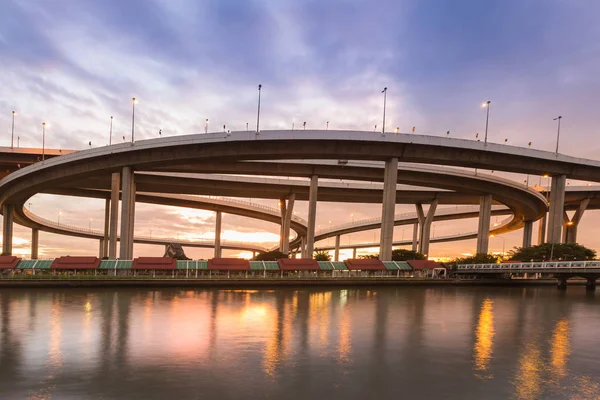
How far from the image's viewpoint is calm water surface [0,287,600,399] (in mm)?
10547

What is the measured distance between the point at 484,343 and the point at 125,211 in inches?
2032

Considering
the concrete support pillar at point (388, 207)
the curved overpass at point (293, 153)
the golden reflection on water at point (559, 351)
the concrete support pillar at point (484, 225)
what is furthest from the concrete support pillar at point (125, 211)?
the concrete support pillar at point (484, 225)

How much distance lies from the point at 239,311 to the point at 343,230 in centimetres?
9846

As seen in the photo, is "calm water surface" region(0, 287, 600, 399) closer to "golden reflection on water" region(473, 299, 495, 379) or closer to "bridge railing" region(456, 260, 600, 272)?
"golden reflection on water" region(473, 299, 495, 379)

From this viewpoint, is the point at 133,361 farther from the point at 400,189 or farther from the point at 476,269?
the point at 400,189

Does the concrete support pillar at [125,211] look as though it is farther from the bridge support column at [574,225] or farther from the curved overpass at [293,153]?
the bridge support column at [574,225]


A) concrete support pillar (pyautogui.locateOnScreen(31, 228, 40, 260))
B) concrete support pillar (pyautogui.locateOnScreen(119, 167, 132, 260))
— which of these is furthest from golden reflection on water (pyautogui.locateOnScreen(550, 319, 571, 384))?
concrete support pillar (pyautogui.locateOnScreen(31, 228, 40, 260))

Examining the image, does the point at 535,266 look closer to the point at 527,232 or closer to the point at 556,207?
the point at 556,207

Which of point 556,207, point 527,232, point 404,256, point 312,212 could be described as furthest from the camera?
point 527,232

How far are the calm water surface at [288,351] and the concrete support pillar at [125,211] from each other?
2883 cm

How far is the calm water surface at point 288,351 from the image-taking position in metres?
10.5

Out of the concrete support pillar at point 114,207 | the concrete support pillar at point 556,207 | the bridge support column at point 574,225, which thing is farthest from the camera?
the bridge support column at point 574,225

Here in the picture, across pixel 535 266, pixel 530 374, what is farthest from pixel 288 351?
pixel 535 266

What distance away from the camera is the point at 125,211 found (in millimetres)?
54469
